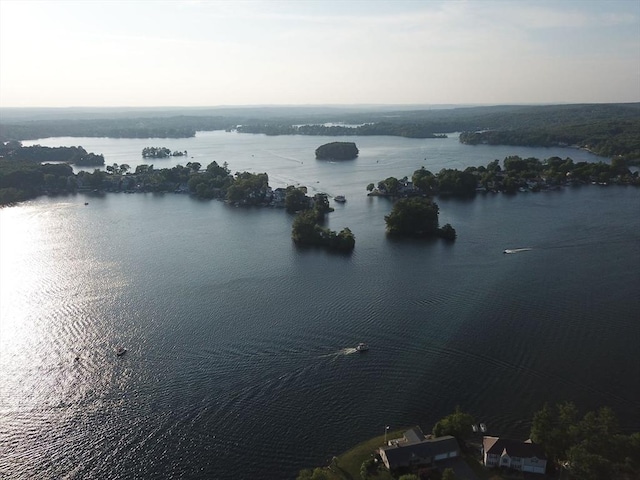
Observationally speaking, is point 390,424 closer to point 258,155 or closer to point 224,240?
point 224,240

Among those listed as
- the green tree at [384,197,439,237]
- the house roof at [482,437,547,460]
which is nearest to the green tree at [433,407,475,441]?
the house roof at [482,437,547,460]

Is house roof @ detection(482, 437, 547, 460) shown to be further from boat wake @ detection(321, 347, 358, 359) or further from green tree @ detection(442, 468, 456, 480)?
boat wake @ detection(321, 347, 358, 359)

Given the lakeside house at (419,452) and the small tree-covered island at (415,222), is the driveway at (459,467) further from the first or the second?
the small tree-covered island at (415,222)

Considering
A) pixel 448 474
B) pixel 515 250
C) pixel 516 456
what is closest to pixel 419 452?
pixel 448 474

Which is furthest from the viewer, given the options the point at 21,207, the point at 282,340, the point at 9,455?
the point at 21,207

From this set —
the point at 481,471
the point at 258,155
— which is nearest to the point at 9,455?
the point at 481,471

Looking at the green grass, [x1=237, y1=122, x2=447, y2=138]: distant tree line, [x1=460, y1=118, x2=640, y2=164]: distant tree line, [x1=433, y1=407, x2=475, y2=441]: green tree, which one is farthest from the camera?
[x1=237, y1=122, x2=447, y2=138]: distant tree line

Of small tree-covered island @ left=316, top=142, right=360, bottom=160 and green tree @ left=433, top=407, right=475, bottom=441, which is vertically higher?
small tree-covered island @ left=316, top=142, right=360, bottom=160

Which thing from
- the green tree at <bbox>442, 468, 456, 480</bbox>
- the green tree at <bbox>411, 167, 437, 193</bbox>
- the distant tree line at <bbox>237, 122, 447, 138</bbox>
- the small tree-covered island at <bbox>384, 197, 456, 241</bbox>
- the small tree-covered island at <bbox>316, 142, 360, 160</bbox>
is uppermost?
the distant tree line at <bbox>237, 122, 447, 138</bbox>

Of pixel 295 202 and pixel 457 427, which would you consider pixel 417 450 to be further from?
pixel 295 202
